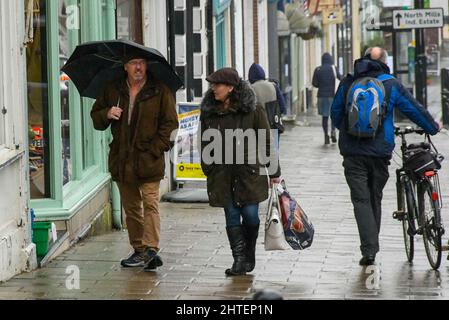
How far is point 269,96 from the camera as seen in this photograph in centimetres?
1714

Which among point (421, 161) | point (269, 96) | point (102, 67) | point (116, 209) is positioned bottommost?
point (116, 209)

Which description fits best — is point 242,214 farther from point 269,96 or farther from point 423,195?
point 269,96

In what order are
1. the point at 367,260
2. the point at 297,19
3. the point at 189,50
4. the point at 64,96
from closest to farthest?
1. the point at 367,260
2. the point at 64,96
3. the point at 189,50
4. the point at 297,19

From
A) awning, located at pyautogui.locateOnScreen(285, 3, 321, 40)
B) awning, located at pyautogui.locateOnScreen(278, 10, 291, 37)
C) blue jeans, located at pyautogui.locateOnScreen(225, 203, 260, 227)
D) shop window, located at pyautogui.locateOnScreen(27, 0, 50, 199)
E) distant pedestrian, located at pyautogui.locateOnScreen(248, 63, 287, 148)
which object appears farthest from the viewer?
awning, located at pyautogui.locateOnScreen(285, 3, 321, 40)

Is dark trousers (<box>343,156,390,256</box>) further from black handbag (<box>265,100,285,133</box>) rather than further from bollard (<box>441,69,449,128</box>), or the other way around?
bollard (<box>441,69,449,128</box>)

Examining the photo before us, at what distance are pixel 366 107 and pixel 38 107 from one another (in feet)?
8.73

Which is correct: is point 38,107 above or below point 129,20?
below

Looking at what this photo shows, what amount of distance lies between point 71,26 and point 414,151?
11.1 feet

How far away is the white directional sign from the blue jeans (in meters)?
18.9

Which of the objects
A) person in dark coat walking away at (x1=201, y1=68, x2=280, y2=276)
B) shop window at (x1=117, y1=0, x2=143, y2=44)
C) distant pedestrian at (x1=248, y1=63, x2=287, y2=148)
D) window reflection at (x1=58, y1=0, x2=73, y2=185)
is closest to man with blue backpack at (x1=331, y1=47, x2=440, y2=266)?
person in dark coat walking away at (x1=201, y1=68, x2=280, y2=276)

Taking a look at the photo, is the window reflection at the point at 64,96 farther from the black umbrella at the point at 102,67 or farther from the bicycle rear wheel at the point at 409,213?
the bicycle rear wheel at the point at 409,213

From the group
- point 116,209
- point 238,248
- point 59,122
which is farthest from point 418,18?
point 238,248

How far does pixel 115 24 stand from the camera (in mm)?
13258

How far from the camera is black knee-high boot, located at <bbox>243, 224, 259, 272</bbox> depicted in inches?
387
